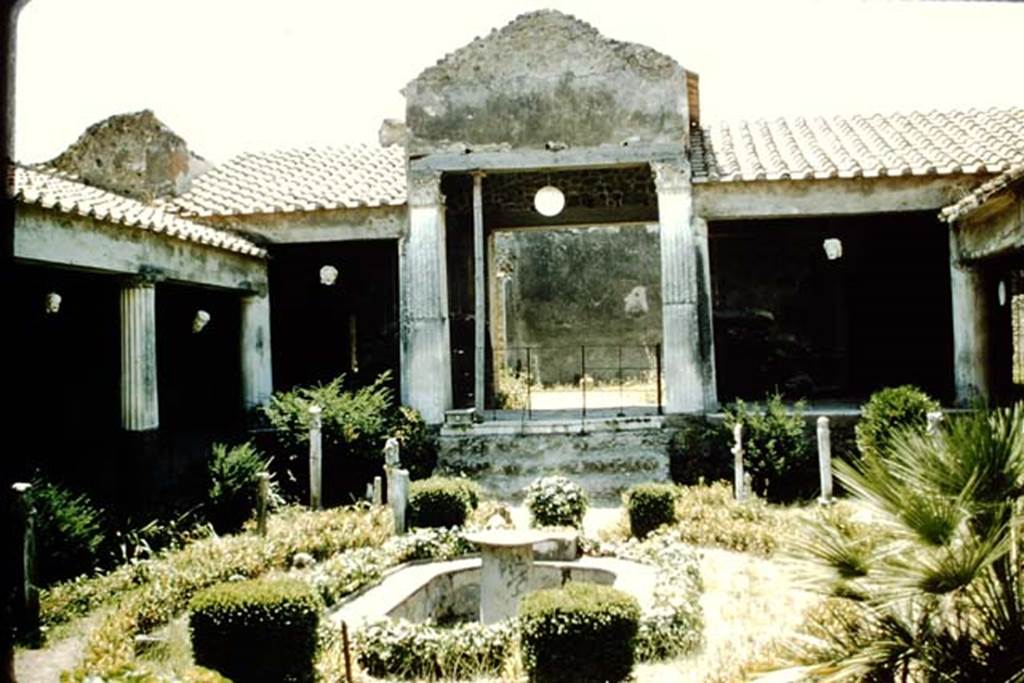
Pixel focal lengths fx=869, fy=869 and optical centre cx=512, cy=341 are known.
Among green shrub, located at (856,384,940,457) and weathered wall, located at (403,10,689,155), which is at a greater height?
weathered wall, located at (403,10,689,155)

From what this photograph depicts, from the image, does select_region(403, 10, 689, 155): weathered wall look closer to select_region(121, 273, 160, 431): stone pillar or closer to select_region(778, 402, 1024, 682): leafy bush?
select_region(121, 273, 160, 431): stone pillar

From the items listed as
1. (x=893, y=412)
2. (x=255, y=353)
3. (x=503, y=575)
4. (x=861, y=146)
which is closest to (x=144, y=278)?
(x=255, y=353)

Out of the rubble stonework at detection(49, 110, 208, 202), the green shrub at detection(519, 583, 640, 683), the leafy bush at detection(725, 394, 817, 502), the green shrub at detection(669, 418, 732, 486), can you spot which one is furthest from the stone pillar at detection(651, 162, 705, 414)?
the rubble stonework at detection(49, 110, 208, 202)

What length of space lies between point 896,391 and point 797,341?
5.61m

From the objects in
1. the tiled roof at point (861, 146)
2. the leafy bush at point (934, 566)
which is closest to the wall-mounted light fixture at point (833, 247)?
the tiled roof at point (861, 146)

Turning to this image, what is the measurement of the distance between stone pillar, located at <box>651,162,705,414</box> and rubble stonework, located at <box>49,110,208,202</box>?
9.85m

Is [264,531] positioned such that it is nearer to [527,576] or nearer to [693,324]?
[527,576]

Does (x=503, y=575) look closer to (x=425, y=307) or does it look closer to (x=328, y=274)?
(x=425, y=307)

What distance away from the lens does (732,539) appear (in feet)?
33.7

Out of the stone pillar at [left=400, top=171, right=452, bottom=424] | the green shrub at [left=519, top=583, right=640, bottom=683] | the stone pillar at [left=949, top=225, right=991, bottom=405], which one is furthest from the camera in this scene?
the stone pillar at [left=400, top=171, right=452, bottom=424]

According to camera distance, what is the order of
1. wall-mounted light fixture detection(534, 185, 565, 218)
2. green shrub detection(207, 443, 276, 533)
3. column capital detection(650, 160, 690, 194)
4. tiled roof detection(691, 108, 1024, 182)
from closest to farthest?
1. green shrub detection(207, 443, 276, 533)
2. tiled roof detection(691, 108, 1024, 182)
3. column capital detection(650, 160, 690, 194)
4. wall-mounted light fixture detection(534, 185, 565, 218)

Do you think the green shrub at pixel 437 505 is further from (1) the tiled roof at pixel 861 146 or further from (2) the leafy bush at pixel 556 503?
(1) the tiled roof at pixel 861 146

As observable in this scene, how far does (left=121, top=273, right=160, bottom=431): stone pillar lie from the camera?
11.2 metres

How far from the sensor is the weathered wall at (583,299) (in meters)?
26.2
